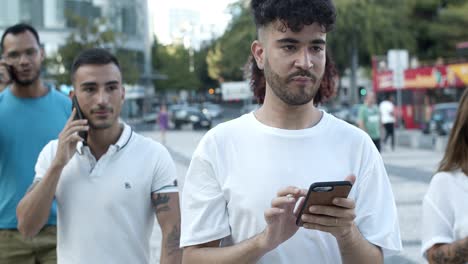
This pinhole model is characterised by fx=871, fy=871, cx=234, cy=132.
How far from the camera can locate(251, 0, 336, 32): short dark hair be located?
2682 mm

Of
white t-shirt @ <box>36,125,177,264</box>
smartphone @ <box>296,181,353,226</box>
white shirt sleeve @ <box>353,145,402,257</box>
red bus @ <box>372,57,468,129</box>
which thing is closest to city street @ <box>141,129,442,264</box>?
white t-shirt @ <box>36,125,177,264</box>

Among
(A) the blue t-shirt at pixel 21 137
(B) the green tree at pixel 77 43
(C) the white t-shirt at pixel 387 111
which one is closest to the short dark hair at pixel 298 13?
(A) the blue t-shirt at pixel 21 137

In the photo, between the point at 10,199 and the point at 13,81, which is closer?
the point at 10,199

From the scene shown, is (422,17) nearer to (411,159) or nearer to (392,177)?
(411,159)

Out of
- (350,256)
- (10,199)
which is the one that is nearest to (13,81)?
(10,199)

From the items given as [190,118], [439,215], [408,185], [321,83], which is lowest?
[190,118]

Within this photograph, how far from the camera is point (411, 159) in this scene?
22.4 m

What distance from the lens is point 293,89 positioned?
271cm

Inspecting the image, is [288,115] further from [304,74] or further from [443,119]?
[443,119]

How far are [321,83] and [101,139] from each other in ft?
3.94

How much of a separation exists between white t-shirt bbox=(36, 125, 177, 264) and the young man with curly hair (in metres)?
0.87

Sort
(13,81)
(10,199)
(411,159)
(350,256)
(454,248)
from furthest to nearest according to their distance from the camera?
(411,159) → (13,81) → (10,199) → (454,248) → (350,256)

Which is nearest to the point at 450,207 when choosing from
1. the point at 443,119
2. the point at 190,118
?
the point at 443,119

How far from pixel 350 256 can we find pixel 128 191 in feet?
4.39
